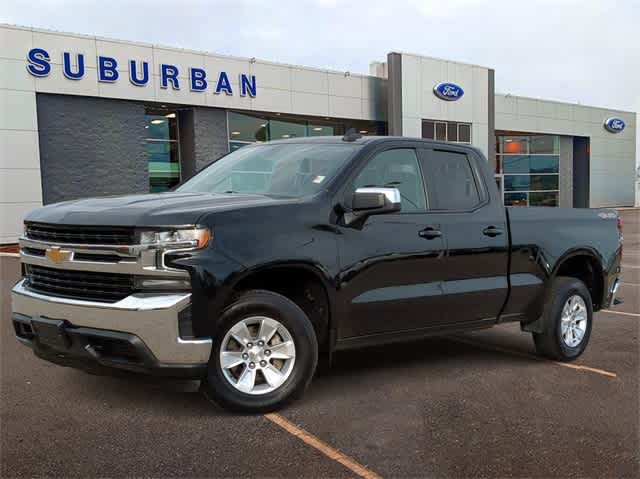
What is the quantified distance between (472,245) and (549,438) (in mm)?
1821

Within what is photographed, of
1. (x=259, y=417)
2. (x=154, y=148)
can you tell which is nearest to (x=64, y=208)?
(x=259, y=417)

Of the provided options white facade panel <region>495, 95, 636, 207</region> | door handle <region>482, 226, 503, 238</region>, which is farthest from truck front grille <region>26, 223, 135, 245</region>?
white facade panel <region>495, 95, 636, 207</region>

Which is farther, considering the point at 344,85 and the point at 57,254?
the point at 344,85

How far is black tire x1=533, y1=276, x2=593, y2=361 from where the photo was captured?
6.10 meters

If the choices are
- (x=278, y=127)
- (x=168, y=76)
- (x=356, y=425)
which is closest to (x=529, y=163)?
(x=278, y=127)

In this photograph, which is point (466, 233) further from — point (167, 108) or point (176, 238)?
point (167, 108)

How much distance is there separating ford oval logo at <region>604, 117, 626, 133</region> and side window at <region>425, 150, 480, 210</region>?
44.7 metres

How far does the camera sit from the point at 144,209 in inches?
164

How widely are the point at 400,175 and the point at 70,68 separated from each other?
19.1 meters

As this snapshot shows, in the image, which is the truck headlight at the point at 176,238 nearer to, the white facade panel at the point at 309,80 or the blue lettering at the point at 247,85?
the blue lettering at the point at 247,85

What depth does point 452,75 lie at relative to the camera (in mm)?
33406

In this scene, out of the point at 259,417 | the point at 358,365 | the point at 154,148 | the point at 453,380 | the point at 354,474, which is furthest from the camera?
the point at 154,148

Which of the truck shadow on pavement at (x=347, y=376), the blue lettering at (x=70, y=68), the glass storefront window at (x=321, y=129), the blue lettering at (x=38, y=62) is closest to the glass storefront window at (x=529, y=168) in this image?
the glass storefront window at (x=321, y=129)

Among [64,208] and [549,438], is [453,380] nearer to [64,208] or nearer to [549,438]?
[549,438]
